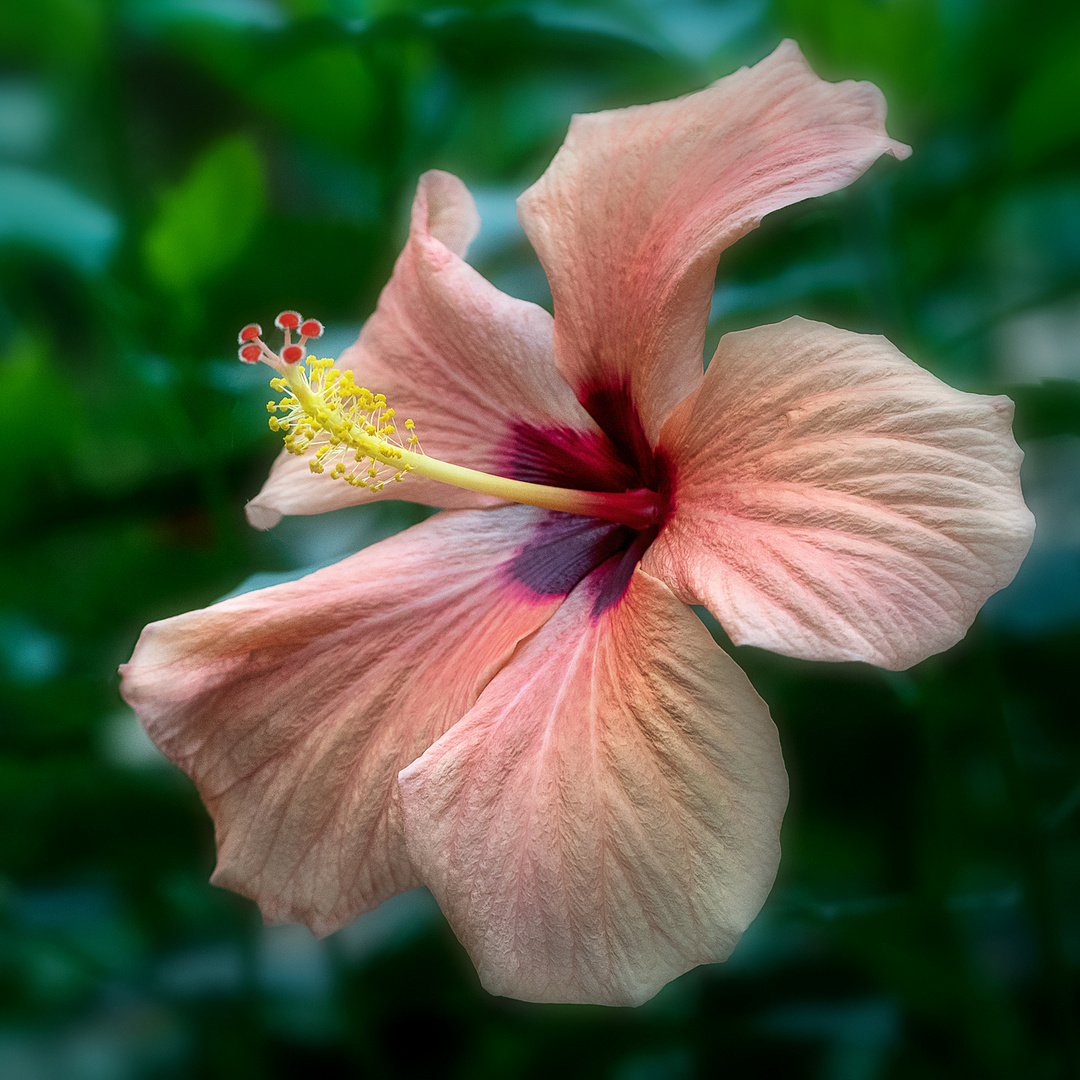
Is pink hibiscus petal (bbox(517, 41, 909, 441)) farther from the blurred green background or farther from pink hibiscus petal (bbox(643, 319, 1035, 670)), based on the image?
the blurred green background

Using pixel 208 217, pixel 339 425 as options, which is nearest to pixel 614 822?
pixel 339 425

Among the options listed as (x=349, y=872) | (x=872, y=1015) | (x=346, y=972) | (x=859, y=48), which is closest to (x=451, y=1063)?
(x=346, y=972)

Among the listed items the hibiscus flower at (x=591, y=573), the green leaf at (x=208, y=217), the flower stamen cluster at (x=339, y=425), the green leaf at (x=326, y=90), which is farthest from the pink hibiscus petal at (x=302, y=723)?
the green leaf at (x=326, y=90)

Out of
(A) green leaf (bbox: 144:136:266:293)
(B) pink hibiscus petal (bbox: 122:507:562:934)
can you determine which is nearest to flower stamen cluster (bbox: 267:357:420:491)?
(B) pink hibiscus petal (bbox: 122:507:562:934)

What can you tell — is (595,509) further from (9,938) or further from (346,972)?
(9,938)

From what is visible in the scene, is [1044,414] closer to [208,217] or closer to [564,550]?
[564,550]
